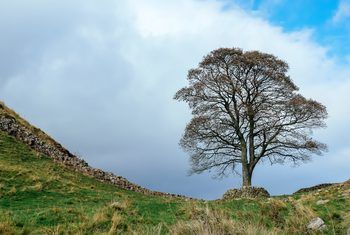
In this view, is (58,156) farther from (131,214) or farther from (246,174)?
(131,214)

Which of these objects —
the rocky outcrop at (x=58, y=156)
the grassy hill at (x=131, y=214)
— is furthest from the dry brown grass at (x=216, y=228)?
the rocky outcrop at (x=58, y=156)

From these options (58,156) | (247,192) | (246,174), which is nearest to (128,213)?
(247,192)

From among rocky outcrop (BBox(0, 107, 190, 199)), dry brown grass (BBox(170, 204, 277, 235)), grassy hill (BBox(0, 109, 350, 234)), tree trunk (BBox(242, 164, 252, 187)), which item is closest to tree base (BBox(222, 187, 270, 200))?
rocky outcrop (BBox(0, 107, 190, 199))

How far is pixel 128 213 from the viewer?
1535cm

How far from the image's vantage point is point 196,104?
3888 centimetres

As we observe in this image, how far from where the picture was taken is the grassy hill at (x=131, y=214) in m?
10.9

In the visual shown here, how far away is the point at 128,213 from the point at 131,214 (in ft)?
0.36

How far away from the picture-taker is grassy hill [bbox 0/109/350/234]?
10867 mm

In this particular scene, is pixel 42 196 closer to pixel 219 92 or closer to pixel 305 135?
pixel 219 92

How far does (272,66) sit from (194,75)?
5.79 meters

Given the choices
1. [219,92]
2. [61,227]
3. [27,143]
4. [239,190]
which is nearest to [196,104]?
[219,92]

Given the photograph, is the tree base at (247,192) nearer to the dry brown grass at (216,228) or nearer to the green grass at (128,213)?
the green grass at (128,213)

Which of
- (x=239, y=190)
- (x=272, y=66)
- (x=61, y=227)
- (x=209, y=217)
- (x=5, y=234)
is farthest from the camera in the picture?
(x=272, y=66)

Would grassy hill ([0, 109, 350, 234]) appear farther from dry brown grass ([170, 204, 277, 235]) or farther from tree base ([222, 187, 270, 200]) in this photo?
tree base ([222, 187, 270, 200])
